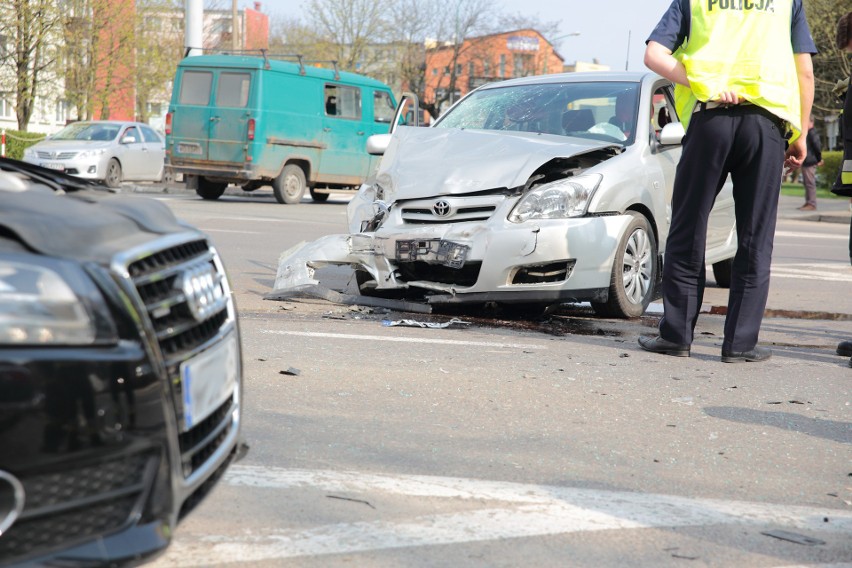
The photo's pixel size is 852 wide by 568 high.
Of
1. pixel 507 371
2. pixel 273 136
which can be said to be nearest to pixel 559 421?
pixel 507 371

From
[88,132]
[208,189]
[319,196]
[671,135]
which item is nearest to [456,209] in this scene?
[671,135]

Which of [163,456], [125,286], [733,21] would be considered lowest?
[163,456]

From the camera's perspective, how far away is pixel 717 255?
8516 millimetres

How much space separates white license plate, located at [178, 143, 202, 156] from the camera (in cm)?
2000

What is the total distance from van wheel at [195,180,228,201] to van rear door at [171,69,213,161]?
115cm

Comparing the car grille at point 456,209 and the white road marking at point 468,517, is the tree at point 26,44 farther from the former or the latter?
the white road marking at point 468,517

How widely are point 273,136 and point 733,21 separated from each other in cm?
1493

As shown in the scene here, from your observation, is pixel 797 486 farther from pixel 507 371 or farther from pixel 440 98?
pixel 440 98

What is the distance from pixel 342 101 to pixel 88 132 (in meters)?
5.44

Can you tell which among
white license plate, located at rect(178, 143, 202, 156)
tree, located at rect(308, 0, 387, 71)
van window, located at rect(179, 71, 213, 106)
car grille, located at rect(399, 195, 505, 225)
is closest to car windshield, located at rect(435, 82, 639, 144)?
car grille, located at rect(399, 195, 505, 225)

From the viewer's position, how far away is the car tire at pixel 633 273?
23.2 feet

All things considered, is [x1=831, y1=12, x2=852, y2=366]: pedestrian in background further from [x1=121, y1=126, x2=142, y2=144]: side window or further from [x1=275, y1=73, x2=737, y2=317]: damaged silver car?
[x1=121, y1=126, x2=142, y2=144]: side window

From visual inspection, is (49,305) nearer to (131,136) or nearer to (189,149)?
(189,149)

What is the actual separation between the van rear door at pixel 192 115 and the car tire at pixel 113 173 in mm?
3140
